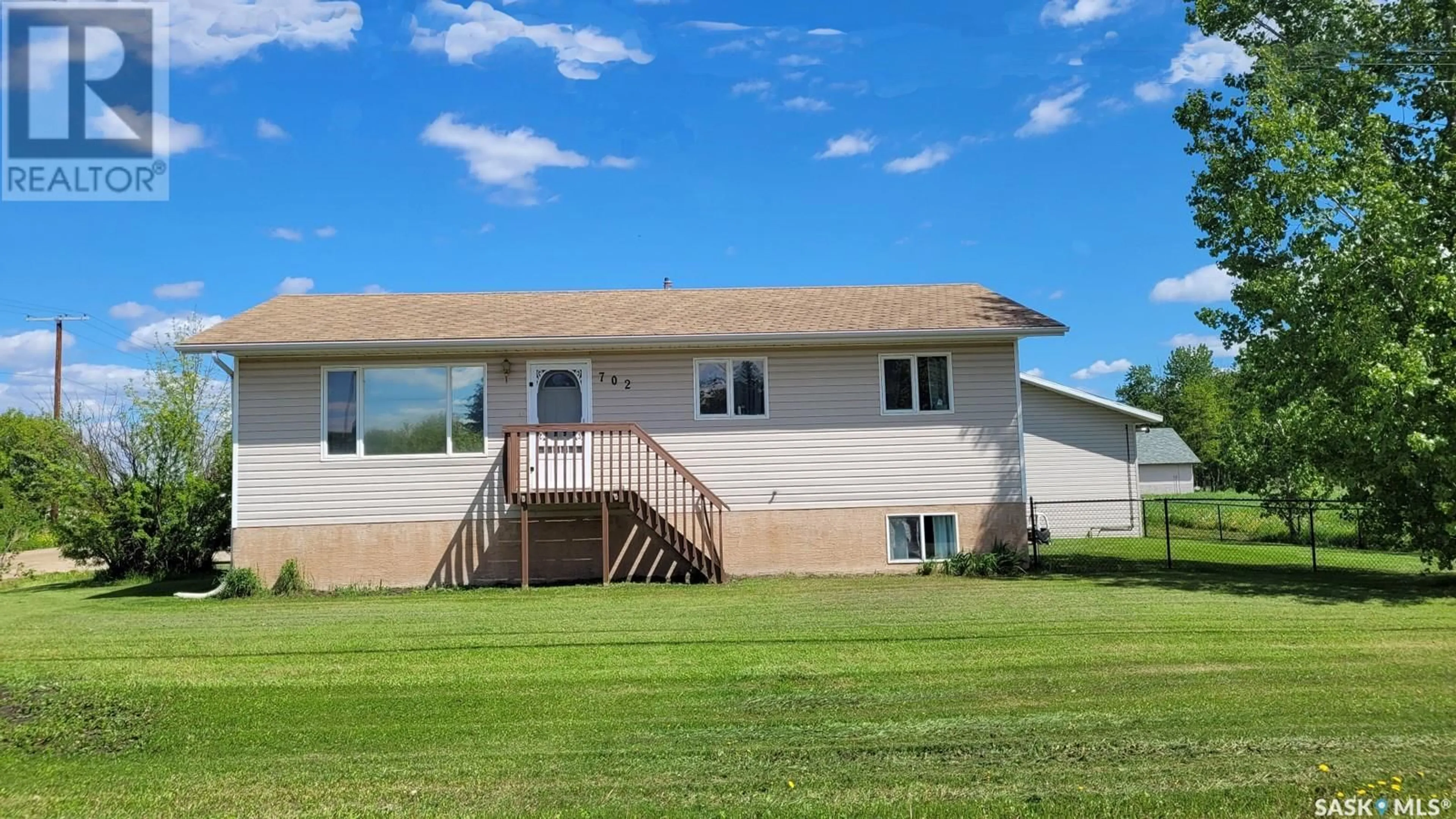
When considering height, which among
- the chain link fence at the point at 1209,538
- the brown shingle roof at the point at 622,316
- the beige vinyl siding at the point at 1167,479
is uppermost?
the brown shingle roof at the point at 622,316

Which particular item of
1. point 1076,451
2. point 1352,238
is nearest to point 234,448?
point 1352,238

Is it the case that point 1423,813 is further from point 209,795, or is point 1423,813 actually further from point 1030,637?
point 209,795

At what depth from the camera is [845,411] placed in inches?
549

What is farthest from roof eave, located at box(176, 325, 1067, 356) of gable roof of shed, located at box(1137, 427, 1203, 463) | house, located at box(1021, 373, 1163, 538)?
gable roof of shed, located at box(1137, 427, 1203, 463)

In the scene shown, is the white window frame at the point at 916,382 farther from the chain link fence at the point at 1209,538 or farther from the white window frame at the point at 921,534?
the chain link fence at the point at 1209,538

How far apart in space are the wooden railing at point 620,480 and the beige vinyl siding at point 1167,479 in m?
33.9

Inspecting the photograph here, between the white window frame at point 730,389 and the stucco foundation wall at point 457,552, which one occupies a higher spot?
the white window frame at point 730,389

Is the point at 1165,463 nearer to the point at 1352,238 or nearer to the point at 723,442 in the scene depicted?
the point at 1352,238

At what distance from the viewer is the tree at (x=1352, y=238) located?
35.3ft

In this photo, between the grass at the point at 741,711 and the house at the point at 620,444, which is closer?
the grass at the point at 741,711

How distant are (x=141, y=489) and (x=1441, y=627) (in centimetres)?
1837

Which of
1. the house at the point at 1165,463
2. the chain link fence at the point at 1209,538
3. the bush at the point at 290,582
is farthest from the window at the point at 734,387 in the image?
the house at the point at 1165,463

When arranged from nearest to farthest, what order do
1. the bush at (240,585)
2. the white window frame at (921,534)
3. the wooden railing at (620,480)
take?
the bush at (240,585)
the wooden railing at (620,480)
the white window frame at (921,534)

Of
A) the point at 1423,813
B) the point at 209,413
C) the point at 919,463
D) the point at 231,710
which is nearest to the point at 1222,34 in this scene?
the point at 919,463
